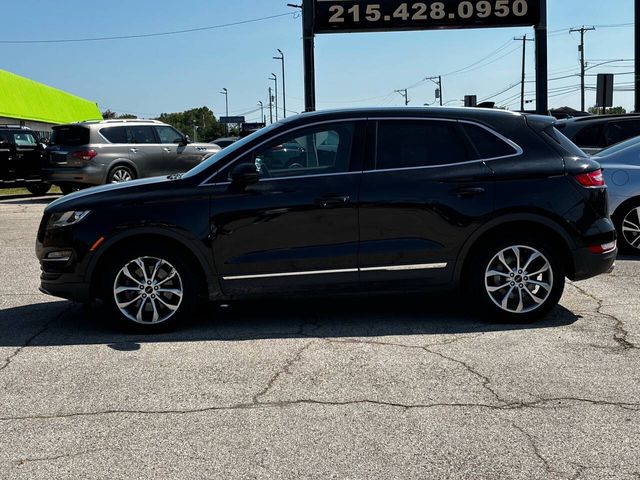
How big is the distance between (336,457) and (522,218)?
10.3 ft

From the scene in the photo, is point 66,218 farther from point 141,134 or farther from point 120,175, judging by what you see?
point 141,134

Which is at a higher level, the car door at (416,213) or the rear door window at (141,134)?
the rear door window at (141,134)

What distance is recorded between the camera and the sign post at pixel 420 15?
20281 mm

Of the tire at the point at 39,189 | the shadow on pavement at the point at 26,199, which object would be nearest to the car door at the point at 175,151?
the shadow on pavement at the point at 26,199

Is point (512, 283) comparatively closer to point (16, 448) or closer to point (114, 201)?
point (114, 201)

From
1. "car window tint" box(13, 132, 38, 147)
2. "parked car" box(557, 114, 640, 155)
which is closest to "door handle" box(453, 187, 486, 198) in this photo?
"parked car" box(557, 114, 640, 155)

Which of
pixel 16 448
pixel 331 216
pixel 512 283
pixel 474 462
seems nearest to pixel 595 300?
pixel 512 283

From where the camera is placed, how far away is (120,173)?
1823 centimetres

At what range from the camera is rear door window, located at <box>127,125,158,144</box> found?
61.1ft

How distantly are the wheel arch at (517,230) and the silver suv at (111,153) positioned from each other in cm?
1316

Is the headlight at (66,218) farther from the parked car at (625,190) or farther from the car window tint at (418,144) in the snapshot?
the parked car at (625,190)

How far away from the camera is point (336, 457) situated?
374 centimetres

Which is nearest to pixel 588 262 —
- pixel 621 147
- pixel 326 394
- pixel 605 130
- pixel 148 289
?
pixel 326 394

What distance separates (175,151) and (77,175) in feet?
7.92
